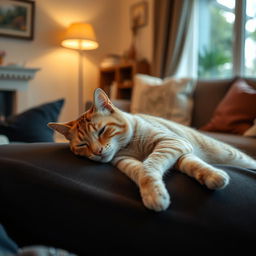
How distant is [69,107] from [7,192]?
3596mm

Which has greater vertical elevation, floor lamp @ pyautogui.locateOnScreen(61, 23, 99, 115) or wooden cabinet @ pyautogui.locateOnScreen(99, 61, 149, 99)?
floor lamp @ pyautogui.locateOnScreen(61, 23, 99, 115)

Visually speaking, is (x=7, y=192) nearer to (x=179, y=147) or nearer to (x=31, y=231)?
(x=31, y=231)

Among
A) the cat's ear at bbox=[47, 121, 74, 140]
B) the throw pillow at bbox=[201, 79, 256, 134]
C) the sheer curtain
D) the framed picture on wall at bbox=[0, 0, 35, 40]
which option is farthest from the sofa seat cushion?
the framed picture on wall at bbox=[0, 0, 35, 40]

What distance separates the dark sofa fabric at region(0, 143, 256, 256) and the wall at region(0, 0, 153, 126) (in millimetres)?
3255

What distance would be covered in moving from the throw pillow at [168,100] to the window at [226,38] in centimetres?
70

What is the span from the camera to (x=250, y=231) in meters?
0.57

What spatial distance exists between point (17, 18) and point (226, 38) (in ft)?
8.42

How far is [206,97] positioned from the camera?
2.61 metres

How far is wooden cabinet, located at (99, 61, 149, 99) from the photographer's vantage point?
3.72 meters

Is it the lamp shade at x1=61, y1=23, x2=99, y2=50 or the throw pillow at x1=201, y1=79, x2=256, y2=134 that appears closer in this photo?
the throw pillow at x1=201, y1=79, x2=256, y2=134

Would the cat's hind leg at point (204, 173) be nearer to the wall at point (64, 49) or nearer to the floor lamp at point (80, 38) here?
the floor lamp at point (80, 38)

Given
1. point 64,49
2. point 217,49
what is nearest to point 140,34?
point 64,49

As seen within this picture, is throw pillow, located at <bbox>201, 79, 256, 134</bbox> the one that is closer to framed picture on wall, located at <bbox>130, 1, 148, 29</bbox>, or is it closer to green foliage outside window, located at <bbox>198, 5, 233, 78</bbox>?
green foliage outside window, located at <bbox>198, 5, 233, 78</bbox>

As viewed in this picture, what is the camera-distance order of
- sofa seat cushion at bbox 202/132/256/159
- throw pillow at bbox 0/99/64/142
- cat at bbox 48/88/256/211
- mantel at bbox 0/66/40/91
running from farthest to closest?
1. mantel at bbox 0/66/40/91
2. sofa seat cushion at bbox 202/132/256/159
3. throw pillow at bbox 0/99/64/142
4. cat at bbox 48/88/256/211
